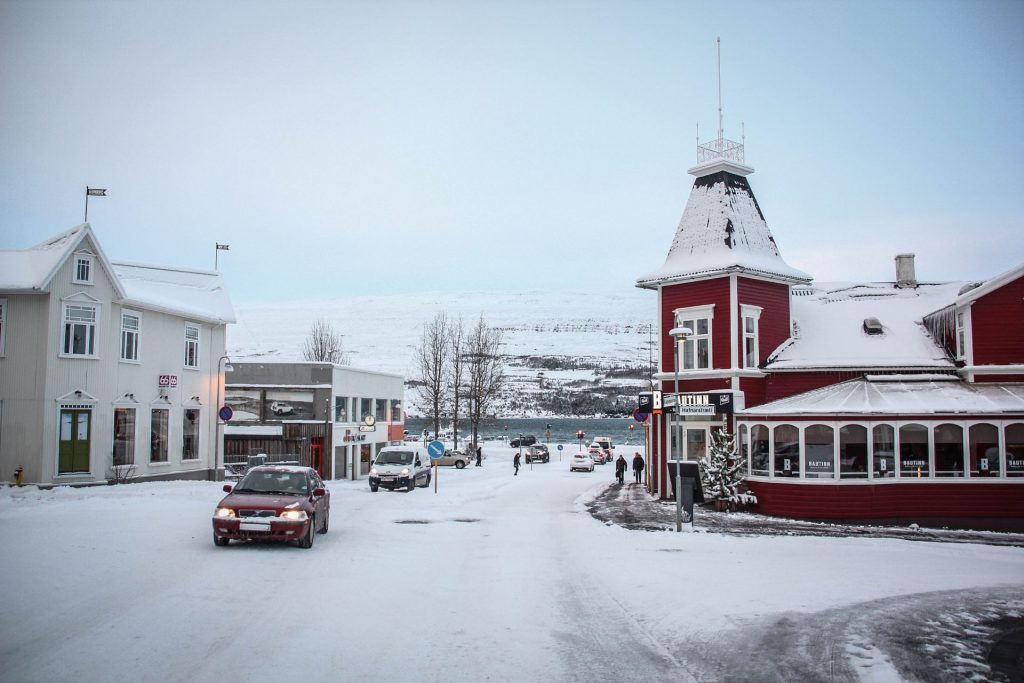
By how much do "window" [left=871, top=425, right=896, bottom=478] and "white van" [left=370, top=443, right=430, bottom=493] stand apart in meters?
18.4

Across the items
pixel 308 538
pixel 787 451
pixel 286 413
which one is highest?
pixel 286 413

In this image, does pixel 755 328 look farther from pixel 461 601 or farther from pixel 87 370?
pixel 87 370

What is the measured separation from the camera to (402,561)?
16.1 m

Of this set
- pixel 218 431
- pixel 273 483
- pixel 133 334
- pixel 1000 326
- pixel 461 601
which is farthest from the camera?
pixel 218 431

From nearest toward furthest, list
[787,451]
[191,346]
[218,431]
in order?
[787,451]
[191,346]
[218,431]

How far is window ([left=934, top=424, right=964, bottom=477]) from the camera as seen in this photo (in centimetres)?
2466

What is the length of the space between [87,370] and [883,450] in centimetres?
2672

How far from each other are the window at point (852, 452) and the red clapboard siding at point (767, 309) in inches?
200

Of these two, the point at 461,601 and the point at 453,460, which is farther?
the point at 453,460

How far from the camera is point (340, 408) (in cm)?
4738

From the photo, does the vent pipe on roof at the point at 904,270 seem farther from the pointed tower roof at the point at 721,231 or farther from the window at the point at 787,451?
the window at the point at 787,451

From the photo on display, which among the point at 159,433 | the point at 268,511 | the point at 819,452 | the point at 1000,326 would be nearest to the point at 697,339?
the point at 819,452

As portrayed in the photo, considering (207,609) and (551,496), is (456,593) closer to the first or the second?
(207,609)

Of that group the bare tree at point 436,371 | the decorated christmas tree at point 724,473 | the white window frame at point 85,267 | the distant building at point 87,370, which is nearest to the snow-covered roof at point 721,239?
the decorated christmas tree at point 724,473
